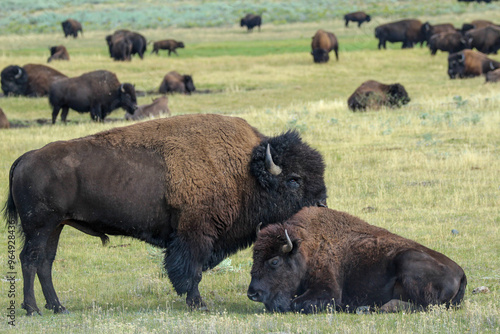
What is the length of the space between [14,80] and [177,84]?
6586mm

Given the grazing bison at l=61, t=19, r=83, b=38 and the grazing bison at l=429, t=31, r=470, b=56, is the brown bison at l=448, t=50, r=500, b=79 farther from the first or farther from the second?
the grazing bison at l=61, t=19, r=83, b=38

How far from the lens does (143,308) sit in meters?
7.11

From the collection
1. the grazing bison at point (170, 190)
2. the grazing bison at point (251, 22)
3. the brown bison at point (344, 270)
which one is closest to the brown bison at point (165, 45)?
the grazing bison at point (251, 22)

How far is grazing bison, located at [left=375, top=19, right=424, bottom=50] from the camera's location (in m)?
47.8

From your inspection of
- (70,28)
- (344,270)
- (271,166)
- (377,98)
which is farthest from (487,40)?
(344,270)

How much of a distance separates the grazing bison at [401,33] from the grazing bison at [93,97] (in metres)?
27.6

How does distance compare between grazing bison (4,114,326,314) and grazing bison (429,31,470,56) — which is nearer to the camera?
grazing bison (4,114,326,314)

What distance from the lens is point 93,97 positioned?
2366cm

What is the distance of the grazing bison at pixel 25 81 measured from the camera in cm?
2912

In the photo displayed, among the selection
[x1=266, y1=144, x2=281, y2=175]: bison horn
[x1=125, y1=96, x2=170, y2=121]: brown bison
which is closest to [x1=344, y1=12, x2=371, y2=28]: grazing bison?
[x1=125, y1=96, x2=170, y2=121]: brown bison

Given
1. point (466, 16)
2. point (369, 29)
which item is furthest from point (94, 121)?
point (466, 16)

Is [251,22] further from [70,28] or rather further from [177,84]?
[177,84]

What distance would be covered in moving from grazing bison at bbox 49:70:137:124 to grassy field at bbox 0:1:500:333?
67cm

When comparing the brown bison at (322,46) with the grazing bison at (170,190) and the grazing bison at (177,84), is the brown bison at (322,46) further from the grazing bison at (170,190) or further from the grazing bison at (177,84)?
the grazing bison at (170,190)
